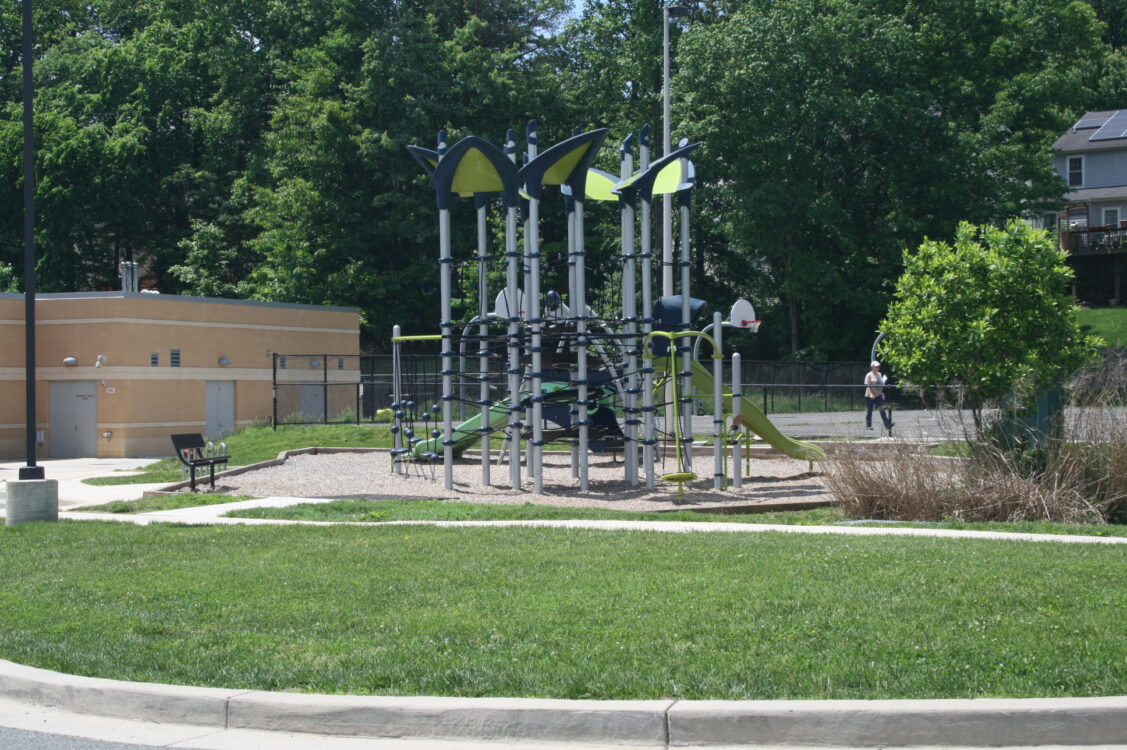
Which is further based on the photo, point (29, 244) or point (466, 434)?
point (466, 434)

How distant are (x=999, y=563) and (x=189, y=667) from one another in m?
6.39

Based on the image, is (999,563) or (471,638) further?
(999,563)

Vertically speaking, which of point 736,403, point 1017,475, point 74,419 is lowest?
point 1017,475

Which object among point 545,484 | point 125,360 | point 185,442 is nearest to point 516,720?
Answer: point 545,484

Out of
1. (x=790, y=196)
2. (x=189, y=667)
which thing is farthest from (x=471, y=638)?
(x=790, y=196)

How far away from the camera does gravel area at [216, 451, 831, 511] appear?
1755 centimetres

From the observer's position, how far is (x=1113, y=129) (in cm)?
5672

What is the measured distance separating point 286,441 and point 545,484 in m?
10.1

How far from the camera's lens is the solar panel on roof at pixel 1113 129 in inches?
2209

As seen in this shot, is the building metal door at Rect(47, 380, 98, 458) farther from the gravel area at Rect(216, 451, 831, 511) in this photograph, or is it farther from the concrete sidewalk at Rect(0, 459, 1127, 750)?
the concrete sidewalk at Rect(0, 459, 1127, 750)

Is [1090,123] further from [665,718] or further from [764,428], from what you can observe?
[665,718]

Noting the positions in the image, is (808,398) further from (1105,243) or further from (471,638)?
(471,638)

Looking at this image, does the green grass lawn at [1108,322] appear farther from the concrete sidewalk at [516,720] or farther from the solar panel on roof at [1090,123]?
the concrete sidewalk at [516,720]

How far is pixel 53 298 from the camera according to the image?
1363 inches
